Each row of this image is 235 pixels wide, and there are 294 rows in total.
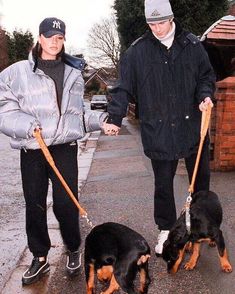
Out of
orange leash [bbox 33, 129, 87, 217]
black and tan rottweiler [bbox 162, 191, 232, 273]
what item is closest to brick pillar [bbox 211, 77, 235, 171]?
black and tan rottweiler [bbox 162, 191, 232, 273]

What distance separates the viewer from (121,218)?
5312 mm

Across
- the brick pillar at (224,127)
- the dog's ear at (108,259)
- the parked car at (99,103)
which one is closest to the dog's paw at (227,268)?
the dog's ear at (108,259)

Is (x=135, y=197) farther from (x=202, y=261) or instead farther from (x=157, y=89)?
(x=157, y=89)

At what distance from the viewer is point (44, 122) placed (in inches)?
138

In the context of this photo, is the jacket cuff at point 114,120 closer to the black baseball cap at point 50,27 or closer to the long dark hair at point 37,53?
the long dark hair at point 37,53

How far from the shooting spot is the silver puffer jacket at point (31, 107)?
11.3 feet

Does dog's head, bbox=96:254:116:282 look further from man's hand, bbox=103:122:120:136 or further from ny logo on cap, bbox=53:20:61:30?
ny logo on cap, bbox=53:20:61:30

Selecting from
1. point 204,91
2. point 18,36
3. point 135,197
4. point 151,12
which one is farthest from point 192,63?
point 18,36

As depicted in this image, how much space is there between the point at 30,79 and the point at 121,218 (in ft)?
8.03

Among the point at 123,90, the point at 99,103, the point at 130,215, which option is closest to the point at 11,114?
the point at 123,90

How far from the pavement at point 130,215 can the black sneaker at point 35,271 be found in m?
0.05

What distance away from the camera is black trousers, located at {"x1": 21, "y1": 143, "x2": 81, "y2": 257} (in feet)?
11.8

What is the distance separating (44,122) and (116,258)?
1.22 metres

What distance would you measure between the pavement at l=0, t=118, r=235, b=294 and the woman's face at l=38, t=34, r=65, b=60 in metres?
1.88
